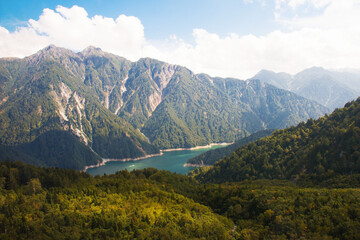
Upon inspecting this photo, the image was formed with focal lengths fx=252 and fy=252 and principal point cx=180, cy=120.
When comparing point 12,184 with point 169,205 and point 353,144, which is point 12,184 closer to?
point 169,205

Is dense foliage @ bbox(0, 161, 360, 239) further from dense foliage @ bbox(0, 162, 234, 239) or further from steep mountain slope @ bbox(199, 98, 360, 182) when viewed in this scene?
steep mountain slope @ bbox(199, 98, 360, 182)

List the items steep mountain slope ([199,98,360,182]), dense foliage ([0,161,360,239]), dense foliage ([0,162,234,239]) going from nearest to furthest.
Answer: dense foliage ([0,161,360,239]), dense foliage ([0,162,234,239]), steep mountain slope ([199,98,360,182])

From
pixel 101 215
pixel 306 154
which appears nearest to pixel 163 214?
pixel 101 215

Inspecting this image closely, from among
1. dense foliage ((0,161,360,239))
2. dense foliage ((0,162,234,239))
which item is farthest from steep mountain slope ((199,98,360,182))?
dense foliage ((0,162,234,239))

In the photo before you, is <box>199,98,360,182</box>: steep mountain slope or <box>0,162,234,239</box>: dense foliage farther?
<box>199,98,360,182</box>: steep mountain slope

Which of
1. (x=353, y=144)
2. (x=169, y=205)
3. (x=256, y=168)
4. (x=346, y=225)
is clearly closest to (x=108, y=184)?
(x=169, y=205)

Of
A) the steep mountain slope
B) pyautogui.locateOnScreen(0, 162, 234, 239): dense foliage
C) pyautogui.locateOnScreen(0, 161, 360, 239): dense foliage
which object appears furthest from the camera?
the steep mountain slope
